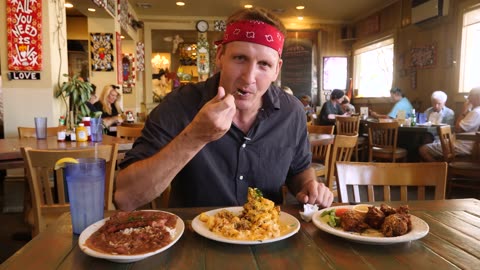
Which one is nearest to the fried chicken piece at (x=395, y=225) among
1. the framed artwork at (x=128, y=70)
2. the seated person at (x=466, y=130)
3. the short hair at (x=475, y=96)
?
the seated person at (x=466, y=130)

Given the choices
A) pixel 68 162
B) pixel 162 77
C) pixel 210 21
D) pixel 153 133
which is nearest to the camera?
pixel 68 162

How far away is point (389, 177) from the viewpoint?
5.04 ft

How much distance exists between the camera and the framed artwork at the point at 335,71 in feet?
31.5

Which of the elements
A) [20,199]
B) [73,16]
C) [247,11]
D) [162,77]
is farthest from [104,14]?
[247,11]

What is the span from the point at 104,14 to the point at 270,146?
5306mm

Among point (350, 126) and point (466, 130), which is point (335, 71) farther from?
point (466, 130)

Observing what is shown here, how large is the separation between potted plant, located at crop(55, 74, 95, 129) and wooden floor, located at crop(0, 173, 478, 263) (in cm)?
89

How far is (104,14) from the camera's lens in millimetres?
5848

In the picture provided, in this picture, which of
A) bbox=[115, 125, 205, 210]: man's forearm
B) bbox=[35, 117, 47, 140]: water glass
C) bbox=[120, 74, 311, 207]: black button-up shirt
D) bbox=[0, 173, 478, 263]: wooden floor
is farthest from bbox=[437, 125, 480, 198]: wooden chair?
bbox=[35, 117, 47, 140]: water glass

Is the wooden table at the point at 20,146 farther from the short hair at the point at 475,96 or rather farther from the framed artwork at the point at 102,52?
the short hair at the point at 475,96

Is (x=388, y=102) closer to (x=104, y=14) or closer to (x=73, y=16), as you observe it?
Result: (x=104, y=14)

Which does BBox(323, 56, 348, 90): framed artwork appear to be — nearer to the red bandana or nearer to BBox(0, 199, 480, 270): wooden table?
the red bandana

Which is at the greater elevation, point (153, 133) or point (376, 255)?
point (153, 133)

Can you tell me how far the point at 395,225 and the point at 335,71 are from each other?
918 cm
